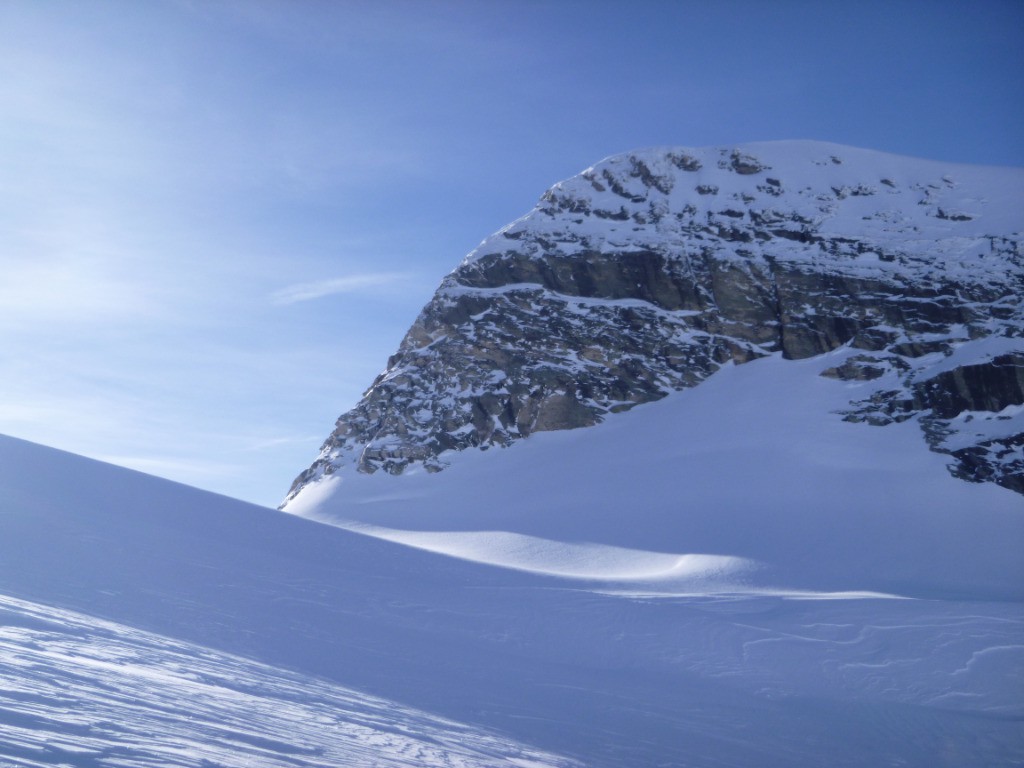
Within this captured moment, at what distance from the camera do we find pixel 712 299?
46688 mm

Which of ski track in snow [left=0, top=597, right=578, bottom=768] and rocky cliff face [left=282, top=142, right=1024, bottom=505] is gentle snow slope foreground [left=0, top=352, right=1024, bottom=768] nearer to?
ski track in snow [left=0, top=597, right=578, bottom=768]

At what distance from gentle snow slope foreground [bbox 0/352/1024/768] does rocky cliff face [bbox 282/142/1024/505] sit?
1769 centimetres

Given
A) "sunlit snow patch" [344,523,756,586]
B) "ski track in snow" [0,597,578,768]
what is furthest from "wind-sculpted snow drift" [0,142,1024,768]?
"sunlit snow patch" [344,523,756,586]

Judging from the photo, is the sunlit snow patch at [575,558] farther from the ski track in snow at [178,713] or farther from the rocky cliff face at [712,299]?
the ski track in snow at [178,713]

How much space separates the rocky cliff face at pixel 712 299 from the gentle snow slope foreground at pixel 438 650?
1769 cm

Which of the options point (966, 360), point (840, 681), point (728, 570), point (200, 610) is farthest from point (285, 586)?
point (966, 360)

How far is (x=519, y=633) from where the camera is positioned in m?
12.2

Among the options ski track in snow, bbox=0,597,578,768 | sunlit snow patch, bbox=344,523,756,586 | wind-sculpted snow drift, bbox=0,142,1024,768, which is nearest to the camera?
ski track in snow, bbox=0,597,578,768

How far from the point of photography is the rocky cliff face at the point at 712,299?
4122 cm

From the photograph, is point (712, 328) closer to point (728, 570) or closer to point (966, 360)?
point (966, 360)

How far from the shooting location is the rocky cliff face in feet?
135

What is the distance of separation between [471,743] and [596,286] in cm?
4254

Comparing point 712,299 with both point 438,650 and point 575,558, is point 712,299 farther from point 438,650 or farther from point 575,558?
point 438,650

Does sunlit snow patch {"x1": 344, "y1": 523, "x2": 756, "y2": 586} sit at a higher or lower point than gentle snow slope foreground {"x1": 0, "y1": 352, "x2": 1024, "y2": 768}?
higher
